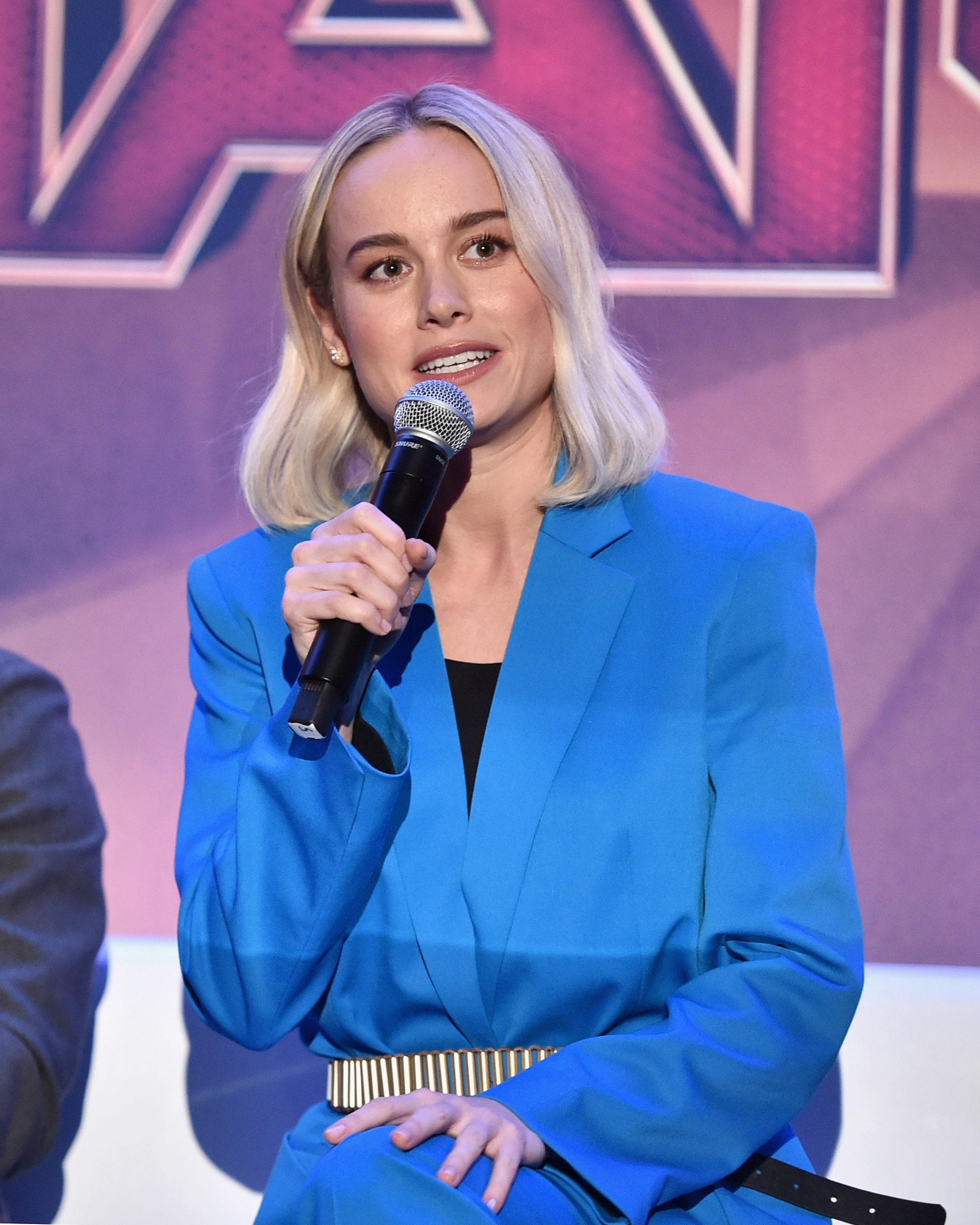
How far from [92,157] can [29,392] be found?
0.45 meters

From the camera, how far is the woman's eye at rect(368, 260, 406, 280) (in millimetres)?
1618

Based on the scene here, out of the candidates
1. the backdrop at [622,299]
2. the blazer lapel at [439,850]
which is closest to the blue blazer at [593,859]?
the blazer lapel at [439,850]

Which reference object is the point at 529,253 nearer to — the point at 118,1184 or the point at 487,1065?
the point at 487,1065

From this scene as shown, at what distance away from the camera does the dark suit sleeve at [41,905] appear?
1.76 meters

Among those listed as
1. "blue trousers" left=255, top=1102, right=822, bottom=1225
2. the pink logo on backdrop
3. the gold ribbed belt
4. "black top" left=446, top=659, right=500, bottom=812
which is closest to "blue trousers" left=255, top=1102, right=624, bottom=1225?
"blue trousers" left=255, top=1102, right=822, bottom=1225

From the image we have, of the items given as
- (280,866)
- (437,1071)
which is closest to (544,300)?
(280,866)

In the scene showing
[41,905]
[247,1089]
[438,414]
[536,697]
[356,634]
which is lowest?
[247,1089]

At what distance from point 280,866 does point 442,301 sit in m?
0.62

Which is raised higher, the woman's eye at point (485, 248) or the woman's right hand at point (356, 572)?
the woman's eye at point (485, 248)

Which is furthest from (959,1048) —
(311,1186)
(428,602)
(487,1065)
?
(311,1186)

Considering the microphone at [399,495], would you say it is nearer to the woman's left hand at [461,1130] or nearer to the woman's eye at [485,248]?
the woman's eye at [485,248]

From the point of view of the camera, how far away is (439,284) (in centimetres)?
156

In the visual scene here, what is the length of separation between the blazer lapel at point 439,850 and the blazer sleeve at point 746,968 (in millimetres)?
160

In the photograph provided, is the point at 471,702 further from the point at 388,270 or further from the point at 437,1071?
the point at 388,270
